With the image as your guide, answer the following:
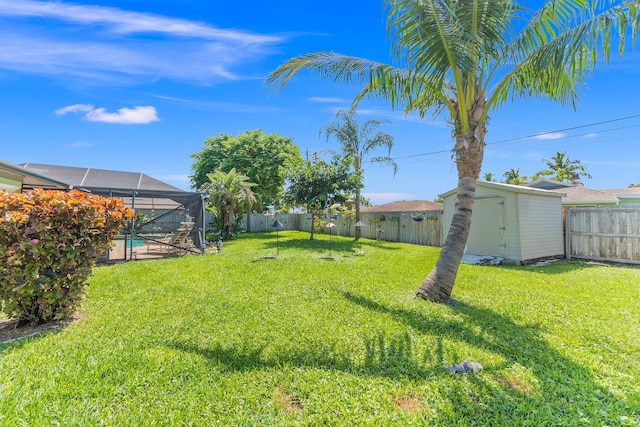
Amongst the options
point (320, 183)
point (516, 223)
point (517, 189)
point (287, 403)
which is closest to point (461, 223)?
point (287, 403)

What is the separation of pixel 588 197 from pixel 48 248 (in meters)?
20.4

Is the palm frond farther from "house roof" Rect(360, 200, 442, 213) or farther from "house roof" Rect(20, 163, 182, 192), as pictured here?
"house roof" Rect(20, 163, 182, 192)

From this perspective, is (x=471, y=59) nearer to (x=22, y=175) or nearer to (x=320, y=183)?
(x=22, y=175)

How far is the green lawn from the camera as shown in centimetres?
235

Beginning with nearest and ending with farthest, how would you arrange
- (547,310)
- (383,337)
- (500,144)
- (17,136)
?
(383,337)
(547,310)
(17,136)
(500,144)

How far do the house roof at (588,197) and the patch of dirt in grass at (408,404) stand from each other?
49.8 ft

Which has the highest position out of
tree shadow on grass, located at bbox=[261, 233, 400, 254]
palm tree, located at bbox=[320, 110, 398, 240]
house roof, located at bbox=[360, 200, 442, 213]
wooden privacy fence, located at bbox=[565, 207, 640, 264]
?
palm tree, located at bbox=[320, 110, 398, 240]

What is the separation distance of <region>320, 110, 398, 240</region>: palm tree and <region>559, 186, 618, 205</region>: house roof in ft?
29.6

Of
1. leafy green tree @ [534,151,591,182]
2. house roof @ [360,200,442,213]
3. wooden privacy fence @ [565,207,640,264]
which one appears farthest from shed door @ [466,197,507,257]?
leafy green tree @ [534,151,591,182]

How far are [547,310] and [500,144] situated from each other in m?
18.6

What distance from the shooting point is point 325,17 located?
7.76 metres

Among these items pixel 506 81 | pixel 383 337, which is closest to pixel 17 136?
pixel 383 337

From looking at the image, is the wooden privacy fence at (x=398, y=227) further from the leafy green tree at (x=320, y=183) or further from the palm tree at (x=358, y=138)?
the leafy green tree at (x=320, y=183)

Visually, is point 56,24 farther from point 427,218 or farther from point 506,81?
point 427,218
